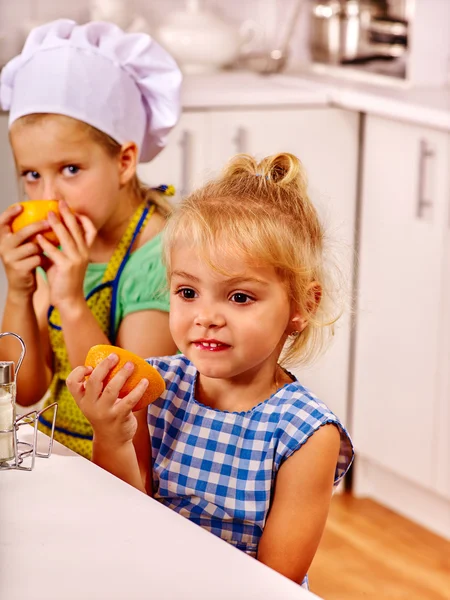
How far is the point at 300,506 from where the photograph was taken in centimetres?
99

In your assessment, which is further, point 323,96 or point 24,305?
point 323,96

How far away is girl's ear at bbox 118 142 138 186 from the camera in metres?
A: 1.40

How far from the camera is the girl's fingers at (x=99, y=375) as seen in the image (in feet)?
3.04

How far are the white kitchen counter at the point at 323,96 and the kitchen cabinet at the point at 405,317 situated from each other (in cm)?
4

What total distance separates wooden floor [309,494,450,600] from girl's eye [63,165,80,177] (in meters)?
1.08

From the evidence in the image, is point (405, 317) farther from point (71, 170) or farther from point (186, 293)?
point (186, 293)

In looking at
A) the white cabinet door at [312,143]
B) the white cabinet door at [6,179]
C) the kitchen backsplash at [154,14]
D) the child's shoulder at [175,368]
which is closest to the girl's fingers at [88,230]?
the child's shoulder at [175,368]

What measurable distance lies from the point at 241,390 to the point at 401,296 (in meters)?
1.40

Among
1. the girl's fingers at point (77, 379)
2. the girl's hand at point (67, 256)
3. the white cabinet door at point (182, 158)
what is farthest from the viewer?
the white cabinet door at point (182, 158)

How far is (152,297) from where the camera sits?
1.36 metres

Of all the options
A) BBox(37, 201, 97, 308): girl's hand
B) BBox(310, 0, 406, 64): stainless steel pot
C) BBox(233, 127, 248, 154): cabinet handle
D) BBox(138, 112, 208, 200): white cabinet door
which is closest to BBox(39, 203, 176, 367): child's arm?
BBox(37, 201, 97, 308): girl's hand

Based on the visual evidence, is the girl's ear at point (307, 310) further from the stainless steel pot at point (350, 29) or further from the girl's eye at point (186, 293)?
the stainless steel pot at point (350, 29)

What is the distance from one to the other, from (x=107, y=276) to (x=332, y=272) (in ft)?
1.38

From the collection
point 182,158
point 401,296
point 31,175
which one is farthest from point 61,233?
point 401,296
